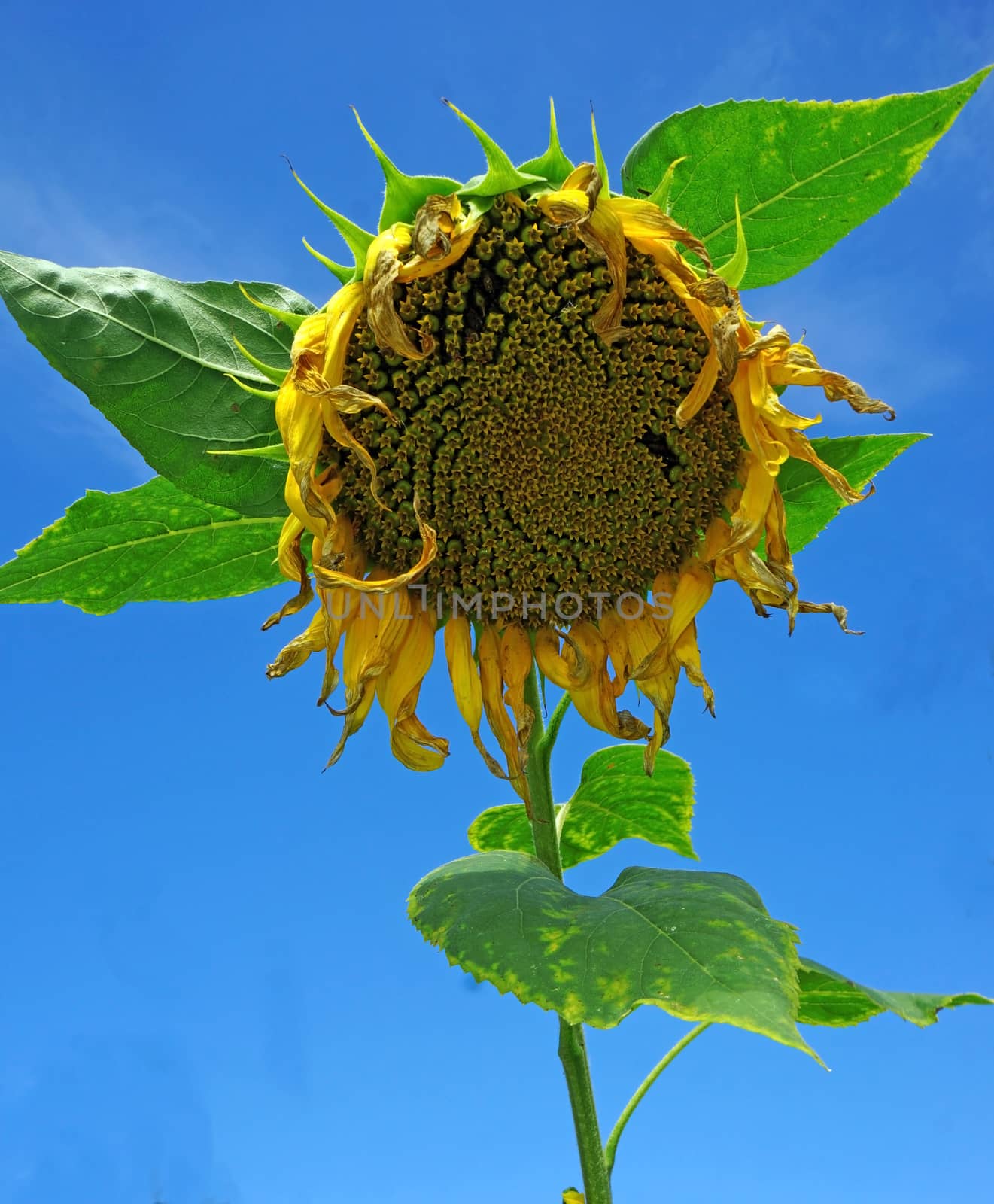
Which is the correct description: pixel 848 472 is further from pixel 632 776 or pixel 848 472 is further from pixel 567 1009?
pixel 567 1009

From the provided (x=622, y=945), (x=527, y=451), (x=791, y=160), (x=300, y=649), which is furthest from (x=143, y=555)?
(x=791, y=160)

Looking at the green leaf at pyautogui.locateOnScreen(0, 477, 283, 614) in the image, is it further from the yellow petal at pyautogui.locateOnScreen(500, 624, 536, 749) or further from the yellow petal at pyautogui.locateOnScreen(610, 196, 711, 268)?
the yellow petal at pyautogui.locateOnScreen(610, 196, 711, 268)

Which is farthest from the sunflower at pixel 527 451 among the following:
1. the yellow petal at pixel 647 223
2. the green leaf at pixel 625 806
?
the green leaf at pixel 625 806

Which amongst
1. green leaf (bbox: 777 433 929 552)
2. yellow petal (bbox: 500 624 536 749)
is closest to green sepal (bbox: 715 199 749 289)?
green leaf (bbox: 777 433 929 552)

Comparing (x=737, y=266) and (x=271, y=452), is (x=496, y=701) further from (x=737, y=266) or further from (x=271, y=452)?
(x=737, y=266)

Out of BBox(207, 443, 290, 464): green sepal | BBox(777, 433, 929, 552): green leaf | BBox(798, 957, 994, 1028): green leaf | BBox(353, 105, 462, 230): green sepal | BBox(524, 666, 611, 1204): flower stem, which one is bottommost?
BBox(524, 666, 611, 1204): flower stem

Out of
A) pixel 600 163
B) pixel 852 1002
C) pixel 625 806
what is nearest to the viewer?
pixel 600 163
